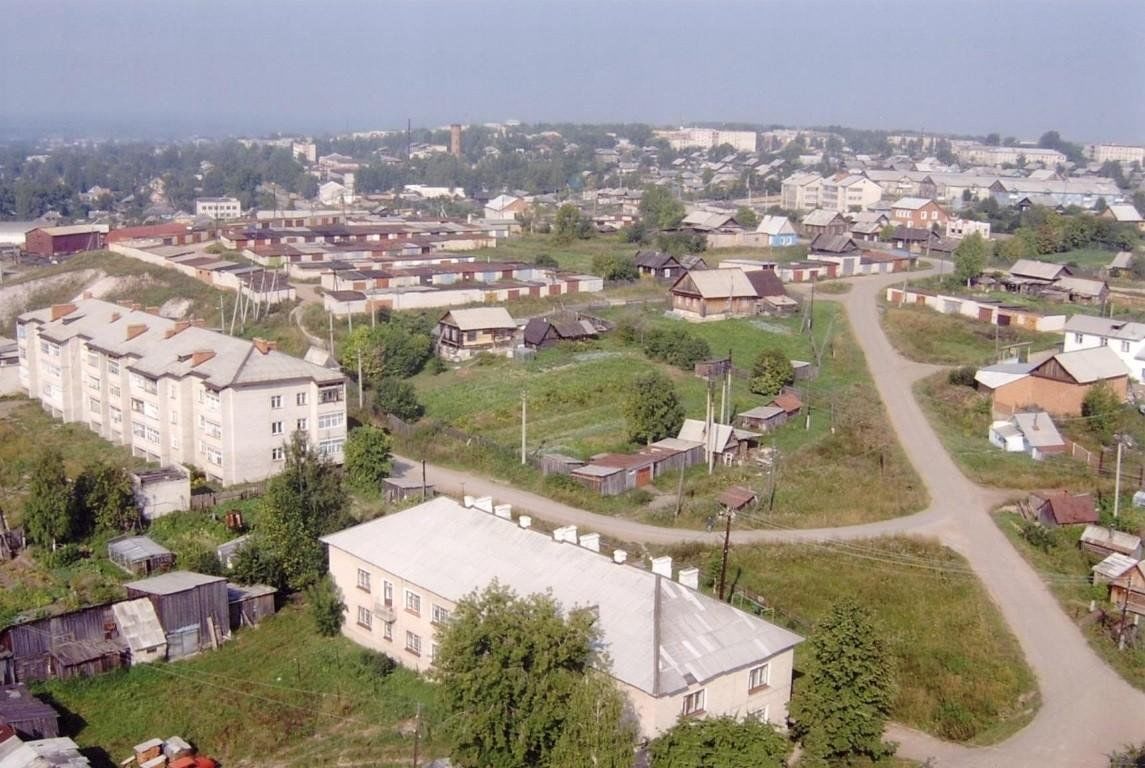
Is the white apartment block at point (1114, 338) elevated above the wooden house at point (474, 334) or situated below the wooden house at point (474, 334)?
above

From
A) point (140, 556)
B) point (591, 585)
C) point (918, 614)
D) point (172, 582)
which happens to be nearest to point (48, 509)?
point (140, 556)

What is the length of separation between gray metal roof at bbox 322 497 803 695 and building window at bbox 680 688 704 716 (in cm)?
19

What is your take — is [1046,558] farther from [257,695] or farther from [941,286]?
[941,286]

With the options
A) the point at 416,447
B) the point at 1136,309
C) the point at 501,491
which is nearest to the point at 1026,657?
the point at 501,491

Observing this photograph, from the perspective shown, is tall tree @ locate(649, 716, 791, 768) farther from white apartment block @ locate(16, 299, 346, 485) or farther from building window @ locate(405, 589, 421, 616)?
white apartment block @ locate(16, 299, 346, 485)

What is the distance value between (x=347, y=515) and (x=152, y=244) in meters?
31.2

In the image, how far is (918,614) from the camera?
14688 millimetres

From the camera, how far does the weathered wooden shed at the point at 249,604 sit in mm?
14945

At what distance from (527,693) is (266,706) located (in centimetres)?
405

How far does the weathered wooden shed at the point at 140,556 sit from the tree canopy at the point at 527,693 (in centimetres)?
744

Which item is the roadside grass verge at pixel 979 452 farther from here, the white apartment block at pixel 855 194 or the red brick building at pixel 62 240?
the white apartment block at pixel 855 194

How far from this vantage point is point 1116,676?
1323 cm

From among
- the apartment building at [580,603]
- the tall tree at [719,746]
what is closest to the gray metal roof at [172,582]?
the apartment building at [580,603]

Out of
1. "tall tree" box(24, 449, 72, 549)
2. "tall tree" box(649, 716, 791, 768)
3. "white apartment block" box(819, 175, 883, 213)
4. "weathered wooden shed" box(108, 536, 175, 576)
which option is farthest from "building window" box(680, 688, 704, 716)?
"white apartment block" box(819, 175, 883, 213)
